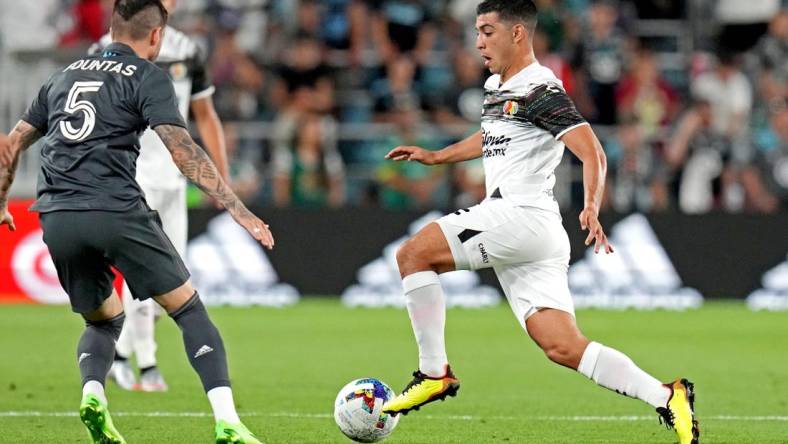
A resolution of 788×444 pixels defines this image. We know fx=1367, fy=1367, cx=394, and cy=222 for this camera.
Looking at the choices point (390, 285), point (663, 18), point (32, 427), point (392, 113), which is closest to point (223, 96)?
point (392, 113)

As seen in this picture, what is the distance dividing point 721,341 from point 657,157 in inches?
200

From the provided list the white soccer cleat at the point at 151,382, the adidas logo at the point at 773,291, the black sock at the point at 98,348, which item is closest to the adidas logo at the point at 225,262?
the adidas logo at the point at 773,291

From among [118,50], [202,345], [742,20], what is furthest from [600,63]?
[202,345]

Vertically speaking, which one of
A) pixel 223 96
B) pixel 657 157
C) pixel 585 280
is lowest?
pixel 585 280

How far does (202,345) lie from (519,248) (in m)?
1.71

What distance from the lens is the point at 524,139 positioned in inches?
280

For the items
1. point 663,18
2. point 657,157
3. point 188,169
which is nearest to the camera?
point 188,169

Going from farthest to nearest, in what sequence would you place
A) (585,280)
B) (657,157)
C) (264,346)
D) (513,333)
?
1. (657,157)
2. (585,280)
3. (513,333)
4. (264,346)

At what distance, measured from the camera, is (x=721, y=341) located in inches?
531

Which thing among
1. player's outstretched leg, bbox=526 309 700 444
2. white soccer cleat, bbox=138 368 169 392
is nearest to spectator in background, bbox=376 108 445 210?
white soccer cleat, bbox=138 368 169 392

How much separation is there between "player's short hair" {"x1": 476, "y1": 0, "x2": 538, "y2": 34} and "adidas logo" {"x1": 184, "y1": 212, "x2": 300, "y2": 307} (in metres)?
9.51

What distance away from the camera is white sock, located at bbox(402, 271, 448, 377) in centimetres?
721

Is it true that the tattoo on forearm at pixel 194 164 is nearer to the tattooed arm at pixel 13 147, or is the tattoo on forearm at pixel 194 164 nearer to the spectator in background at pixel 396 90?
the tattooed arm at pixel 13 147

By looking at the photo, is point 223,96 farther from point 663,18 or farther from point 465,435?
Answer: point 465,435
